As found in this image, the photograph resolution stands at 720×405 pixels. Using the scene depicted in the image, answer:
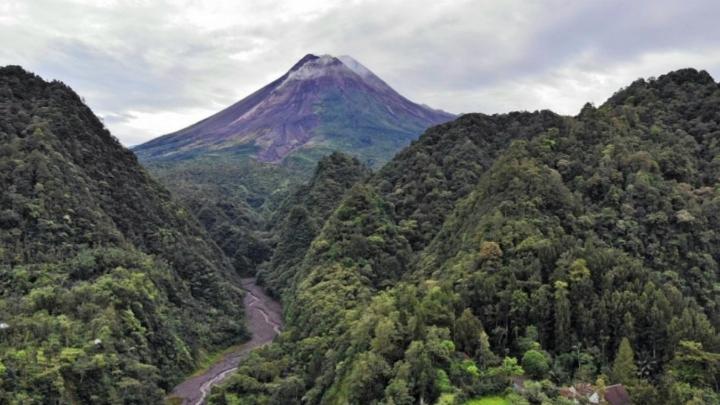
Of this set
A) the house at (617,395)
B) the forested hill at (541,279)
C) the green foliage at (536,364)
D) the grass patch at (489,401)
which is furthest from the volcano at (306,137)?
the house at (617,395)

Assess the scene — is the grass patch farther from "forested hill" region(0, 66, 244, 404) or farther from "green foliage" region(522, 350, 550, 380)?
"forested hill" region(0, 66, 244, 404)

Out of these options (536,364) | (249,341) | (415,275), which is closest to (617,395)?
(536,364)

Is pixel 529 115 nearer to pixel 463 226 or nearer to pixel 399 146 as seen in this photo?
pixel 463 226

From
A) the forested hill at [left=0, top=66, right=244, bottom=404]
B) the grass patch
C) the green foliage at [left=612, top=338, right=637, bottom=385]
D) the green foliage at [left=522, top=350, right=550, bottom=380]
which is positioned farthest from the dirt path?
the green foliage at [left=612, top=338, right=637, bottom=385]

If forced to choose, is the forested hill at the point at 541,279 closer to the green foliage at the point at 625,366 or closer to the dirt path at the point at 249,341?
the green foliage at the point at 625,366

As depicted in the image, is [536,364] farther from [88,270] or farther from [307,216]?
[307,216]

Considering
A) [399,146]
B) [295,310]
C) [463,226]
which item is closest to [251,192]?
[399,146]
